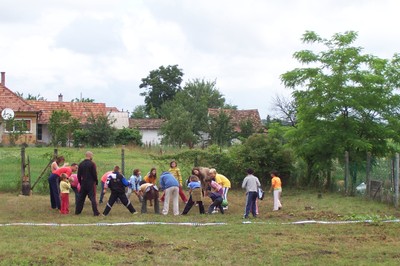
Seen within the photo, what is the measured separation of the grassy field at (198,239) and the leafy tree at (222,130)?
32.2 m

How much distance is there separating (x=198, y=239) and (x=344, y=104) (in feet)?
41.1

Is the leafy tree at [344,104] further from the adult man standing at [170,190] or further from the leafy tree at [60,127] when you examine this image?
the leafy tree at [60,127]

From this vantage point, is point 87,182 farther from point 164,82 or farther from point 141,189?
point 164,82

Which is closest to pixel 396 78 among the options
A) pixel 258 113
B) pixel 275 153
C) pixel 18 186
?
pixel 275 153

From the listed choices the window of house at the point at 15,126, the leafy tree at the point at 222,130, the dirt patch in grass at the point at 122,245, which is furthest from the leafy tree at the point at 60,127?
the dirt patch in grass at the point at 122,245

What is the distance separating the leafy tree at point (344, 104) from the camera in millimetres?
23094

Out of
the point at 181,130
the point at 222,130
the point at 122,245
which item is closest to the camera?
the point at 122,245

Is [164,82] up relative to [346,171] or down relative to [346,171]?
up

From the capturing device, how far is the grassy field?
33.2 feet

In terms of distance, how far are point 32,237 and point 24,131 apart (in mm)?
32323

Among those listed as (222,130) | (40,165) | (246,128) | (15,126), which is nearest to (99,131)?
(15,126)

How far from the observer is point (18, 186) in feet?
70.3

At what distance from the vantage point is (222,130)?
50812mm

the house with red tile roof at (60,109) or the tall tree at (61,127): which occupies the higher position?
the house with red tile roof at (60,109)
